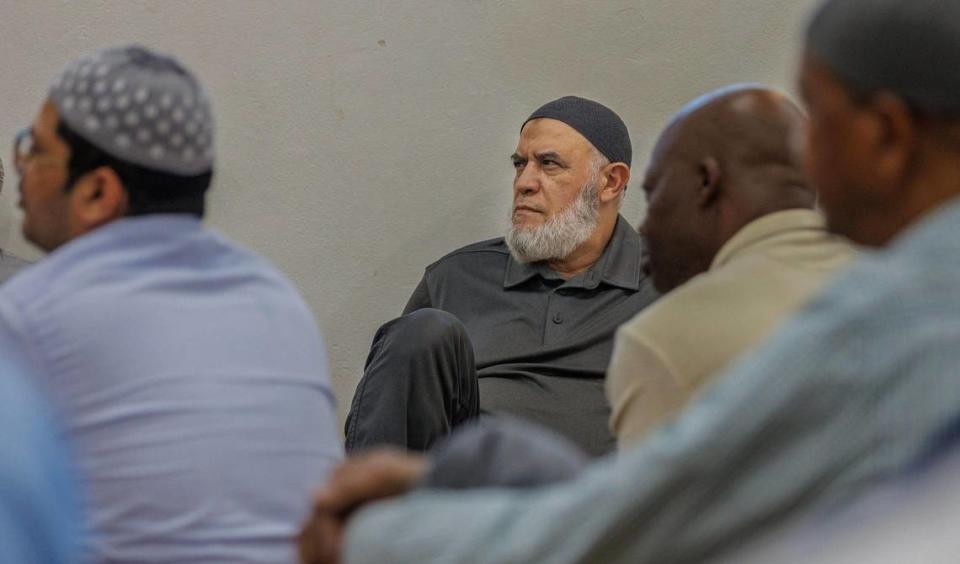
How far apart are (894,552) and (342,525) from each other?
1.53ft

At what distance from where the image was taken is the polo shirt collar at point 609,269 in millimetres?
3496

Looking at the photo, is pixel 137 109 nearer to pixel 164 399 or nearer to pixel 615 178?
pixel 164 399

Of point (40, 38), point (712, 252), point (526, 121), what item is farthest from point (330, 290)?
point (712, 252)

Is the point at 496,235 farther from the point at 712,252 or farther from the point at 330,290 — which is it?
the point at 712,252

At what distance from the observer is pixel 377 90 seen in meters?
3.69

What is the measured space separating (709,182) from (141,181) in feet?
2.70

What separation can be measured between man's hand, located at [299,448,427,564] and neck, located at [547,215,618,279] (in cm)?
246

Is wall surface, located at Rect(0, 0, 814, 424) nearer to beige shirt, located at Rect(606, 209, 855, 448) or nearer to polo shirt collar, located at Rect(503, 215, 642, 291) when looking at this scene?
polo shirt collar, located at Rect(503, 215, 642, 291)

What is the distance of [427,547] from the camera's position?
101 centimetres

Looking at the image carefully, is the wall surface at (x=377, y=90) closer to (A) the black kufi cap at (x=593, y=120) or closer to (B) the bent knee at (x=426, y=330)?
(A) the black kufi cap at (x=593, y=120)

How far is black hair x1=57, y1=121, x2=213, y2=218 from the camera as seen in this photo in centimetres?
155

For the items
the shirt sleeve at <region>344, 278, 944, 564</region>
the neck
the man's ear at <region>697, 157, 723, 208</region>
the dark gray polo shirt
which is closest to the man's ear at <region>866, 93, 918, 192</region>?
the shirt sleeve at <region>344, 278, 944, 564</region>

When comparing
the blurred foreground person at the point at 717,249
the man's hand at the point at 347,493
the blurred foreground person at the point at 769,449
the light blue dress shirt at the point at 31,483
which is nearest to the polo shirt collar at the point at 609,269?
the blurred foreground person at the point at 717,249

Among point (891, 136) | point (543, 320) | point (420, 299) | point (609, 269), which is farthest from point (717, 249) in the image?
point (420, 299)
